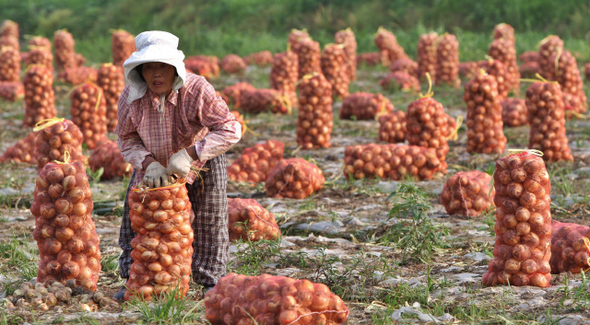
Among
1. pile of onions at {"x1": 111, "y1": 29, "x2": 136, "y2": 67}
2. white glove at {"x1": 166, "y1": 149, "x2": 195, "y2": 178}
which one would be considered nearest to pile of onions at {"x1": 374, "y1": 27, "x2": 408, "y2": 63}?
pile of onions at {"x1": 111, "y1": 29, "x2": 136, "y2": 67}

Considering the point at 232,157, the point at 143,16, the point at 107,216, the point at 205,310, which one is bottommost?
the point at 205,310

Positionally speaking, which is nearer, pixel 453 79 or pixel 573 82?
pixel 573 82

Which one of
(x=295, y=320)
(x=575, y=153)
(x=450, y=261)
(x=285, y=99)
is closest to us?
(x=295, y=320)

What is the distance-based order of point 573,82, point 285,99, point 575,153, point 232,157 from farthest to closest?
point 285,99 → point 573,82 → point 232,157 → point 575,153

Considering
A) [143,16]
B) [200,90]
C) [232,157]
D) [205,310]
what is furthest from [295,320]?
[143,16]

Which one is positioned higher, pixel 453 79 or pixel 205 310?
pixel 453 79

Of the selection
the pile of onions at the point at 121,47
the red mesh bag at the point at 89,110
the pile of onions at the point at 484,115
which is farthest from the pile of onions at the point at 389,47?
the red mesh bag at the point at 89,110

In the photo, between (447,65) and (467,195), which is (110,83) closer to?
(467,195)

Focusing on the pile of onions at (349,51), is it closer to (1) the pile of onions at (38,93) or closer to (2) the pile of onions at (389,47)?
(2) the pile of onions at (389,47)

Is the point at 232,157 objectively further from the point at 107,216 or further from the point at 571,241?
the point at 571,241

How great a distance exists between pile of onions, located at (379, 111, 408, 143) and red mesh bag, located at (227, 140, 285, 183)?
3.99 ft

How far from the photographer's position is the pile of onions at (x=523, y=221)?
3.08 m

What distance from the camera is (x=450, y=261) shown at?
12.1ft

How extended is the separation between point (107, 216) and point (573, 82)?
17.8 ft
